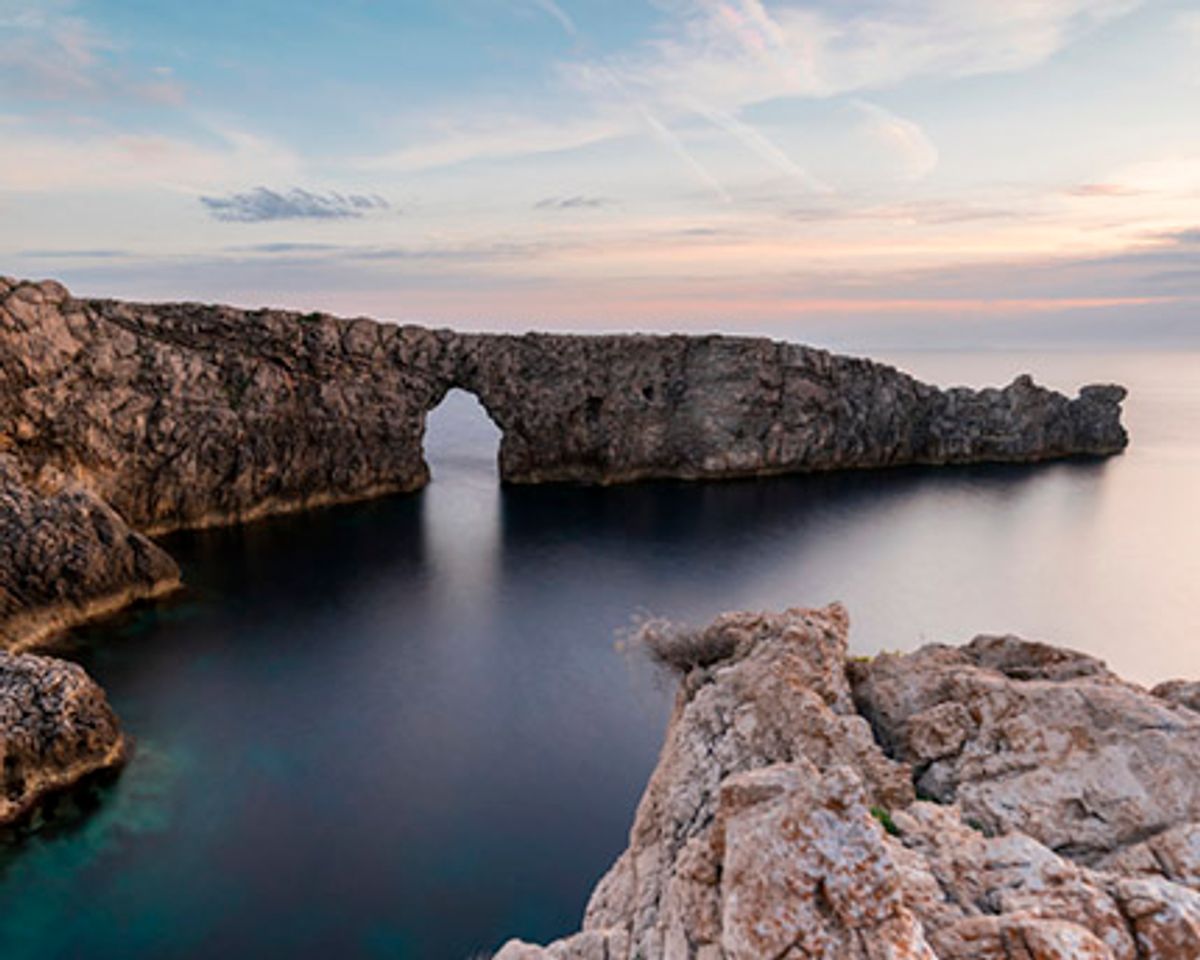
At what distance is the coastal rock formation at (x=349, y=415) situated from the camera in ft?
139

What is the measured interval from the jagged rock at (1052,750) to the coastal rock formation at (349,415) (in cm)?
3488

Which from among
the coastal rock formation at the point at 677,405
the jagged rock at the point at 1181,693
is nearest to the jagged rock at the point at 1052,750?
the jagged rock at the point at 1181,693

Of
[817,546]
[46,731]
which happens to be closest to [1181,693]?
[46,731]

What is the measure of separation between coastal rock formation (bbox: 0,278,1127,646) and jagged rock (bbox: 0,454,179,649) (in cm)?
10

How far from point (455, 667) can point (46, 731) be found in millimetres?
15360

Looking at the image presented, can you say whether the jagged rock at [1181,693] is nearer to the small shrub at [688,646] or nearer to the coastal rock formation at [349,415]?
the small shrub at [688,646]

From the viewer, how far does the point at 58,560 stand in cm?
3338

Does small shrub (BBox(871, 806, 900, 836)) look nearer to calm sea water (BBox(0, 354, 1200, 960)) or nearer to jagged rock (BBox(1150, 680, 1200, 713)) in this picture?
jagged rock (BBox(1150, 680, 1200, 713))

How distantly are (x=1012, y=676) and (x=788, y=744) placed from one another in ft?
19.2

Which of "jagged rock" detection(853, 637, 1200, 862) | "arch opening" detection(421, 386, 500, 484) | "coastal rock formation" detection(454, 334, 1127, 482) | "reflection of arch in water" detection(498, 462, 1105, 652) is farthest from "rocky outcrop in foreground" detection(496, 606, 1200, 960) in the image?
"arch opening" detection(421, 386, 500, 484)

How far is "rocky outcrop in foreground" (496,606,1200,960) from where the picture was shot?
7.07 meters

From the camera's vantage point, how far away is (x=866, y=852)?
7250mm

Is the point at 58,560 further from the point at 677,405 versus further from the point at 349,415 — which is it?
the point at 677,405

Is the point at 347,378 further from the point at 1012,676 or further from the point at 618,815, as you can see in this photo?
the point at 1012,676
